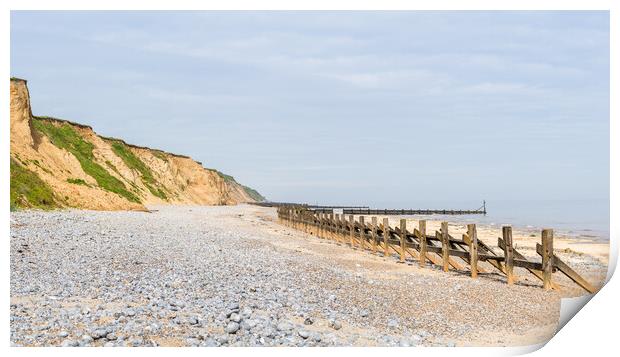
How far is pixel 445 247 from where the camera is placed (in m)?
17.3

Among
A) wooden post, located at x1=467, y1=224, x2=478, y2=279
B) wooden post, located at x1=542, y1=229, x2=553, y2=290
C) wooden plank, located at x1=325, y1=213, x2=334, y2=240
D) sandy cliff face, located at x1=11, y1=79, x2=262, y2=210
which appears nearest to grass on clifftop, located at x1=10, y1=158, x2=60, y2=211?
sandy cliff face, located at x1=11, y1=79, x2=262, y2=210

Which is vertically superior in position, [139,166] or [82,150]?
[82,150]

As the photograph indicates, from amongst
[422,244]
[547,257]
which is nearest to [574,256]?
[422,244]

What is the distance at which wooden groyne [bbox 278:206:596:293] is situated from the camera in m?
14.4

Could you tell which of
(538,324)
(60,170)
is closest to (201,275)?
(538,324)

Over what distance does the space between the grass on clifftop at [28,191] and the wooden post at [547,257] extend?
2032cm

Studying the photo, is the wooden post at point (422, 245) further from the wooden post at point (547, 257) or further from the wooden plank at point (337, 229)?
A: the wooden plank at point (337, 229)

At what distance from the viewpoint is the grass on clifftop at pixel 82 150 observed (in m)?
51.5

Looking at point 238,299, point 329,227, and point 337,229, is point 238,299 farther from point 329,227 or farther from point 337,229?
point 329,227

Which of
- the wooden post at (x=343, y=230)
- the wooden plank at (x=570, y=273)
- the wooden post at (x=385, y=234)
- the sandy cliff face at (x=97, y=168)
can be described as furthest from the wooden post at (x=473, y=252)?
the sandy cliff face at (x=97, y=168)

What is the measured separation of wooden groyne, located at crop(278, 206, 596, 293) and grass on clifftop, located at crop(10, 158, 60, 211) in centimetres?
1405

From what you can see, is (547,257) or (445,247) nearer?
(547,257)

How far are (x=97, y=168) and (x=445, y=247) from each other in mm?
46558

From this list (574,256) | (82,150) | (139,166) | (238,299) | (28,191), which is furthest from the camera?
(139,166)
